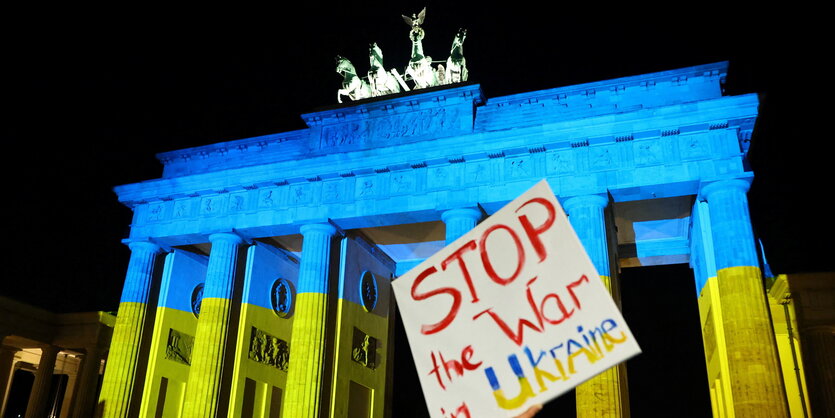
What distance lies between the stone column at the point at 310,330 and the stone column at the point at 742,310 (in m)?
14.1

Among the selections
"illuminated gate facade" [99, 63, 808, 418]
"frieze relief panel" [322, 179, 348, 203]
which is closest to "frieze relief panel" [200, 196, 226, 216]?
"illuminated gate facade" [99, 63, 808, 418]

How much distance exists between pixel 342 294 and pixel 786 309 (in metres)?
17.6

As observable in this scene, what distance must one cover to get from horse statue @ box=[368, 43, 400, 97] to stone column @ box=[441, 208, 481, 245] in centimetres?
689

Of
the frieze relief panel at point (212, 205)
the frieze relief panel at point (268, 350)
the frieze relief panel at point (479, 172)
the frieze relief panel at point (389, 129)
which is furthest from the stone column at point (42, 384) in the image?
the frieze relief panel at point (479, 172)

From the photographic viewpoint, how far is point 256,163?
28.7m

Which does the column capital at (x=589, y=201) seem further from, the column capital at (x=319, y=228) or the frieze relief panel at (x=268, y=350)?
the frieze relief panel at (x=268, y=350)

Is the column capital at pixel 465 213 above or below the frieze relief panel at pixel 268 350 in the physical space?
above

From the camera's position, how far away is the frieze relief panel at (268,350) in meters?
28.6

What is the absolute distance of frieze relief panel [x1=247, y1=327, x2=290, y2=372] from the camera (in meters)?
28.6

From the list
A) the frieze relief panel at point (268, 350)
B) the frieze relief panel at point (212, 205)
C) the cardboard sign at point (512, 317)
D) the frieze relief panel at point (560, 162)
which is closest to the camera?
the cardboard sign at point (512, 317)

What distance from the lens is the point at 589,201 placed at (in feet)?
76.2

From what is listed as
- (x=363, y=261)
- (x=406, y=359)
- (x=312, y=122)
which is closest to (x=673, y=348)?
(x=406, y=359)

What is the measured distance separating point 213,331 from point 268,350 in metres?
3.64

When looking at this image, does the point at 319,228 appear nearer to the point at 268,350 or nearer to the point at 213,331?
the point at 213,331
